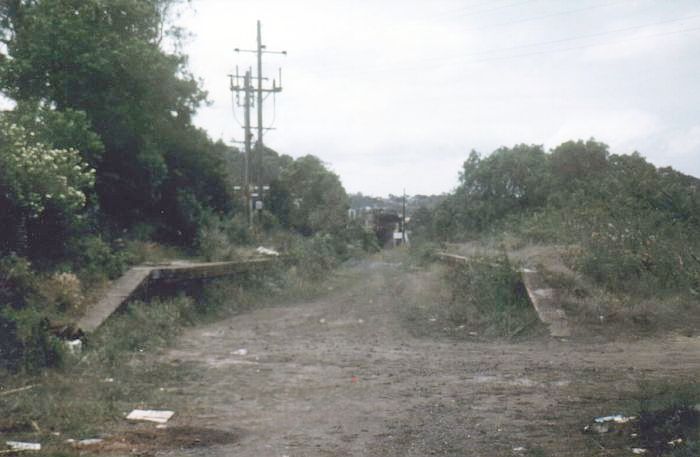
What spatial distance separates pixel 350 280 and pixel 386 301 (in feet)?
21.2

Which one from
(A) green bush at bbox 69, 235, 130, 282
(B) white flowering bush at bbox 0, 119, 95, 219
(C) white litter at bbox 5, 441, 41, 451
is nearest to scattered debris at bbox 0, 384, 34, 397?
(C) white litter at bbox 5, 441, 41, 451

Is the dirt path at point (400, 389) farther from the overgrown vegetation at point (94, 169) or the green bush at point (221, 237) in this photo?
the green bush at point (221, 237)

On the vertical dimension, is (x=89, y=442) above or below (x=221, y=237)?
below

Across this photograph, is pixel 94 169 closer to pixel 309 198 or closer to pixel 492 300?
pixel 492 300

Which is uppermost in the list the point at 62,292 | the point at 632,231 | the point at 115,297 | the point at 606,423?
the point at 632,231

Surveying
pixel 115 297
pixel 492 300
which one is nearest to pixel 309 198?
pixel 492 300

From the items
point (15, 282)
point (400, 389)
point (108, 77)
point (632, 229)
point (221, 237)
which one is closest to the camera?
point (400, 389)

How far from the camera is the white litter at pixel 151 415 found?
19.2 feet

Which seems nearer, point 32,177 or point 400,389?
point 400,389

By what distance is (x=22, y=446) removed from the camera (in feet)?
16.1

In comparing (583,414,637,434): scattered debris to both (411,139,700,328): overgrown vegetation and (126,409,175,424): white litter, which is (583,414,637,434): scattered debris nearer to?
(411,139,700,328): overgrown vegetation

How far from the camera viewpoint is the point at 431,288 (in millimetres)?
16156

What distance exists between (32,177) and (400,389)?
20.8 feet

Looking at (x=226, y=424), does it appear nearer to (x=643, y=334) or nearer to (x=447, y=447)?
(x=447, y=447)
